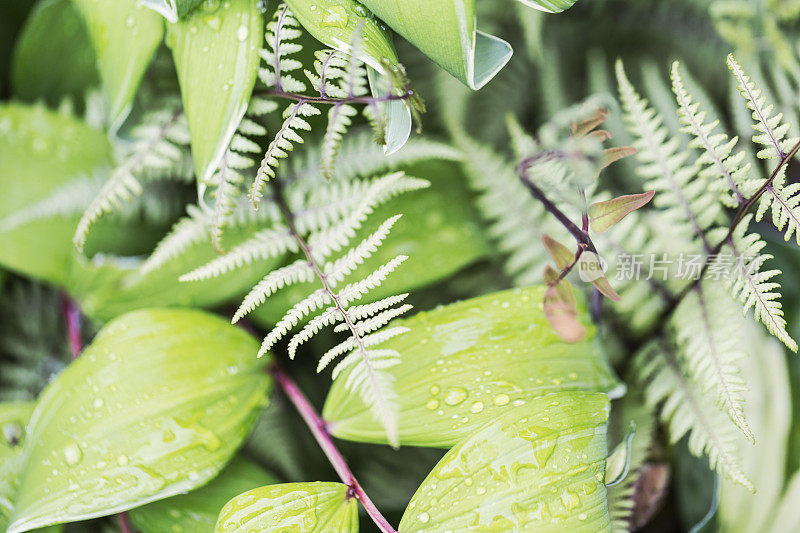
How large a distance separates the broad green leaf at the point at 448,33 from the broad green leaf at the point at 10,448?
0.52 metres

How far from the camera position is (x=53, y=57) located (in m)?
0.71

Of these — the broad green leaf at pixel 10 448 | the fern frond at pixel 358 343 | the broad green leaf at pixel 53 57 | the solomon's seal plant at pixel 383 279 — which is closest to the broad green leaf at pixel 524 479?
the solomon's seal plant at pixel 383 279

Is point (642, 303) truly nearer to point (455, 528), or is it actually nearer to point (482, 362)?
point (482, 362)

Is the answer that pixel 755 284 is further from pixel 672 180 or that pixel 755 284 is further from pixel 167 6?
pixel 167 6

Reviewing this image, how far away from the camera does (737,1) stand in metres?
0.66

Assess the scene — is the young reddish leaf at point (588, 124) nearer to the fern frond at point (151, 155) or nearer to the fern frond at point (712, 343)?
the fern frond at point (712, 343)

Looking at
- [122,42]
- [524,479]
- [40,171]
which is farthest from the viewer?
[40,171]

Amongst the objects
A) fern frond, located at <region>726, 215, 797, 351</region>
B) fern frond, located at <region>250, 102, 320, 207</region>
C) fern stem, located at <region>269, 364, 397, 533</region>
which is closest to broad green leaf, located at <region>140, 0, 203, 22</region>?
fern frond, located at <region>250, 102, 320, 207</region>

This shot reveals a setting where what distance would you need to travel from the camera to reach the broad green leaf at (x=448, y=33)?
1.36 feet

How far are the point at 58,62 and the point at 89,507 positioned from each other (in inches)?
22.2

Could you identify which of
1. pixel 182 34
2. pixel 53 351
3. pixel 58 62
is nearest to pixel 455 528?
pixel 182 34

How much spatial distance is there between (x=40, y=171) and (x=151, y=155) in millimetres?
182

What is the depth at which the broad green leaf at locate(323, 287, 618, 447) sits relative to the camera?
0.47 metres

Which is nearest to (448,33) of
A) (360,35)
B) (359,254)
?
(360,35)
